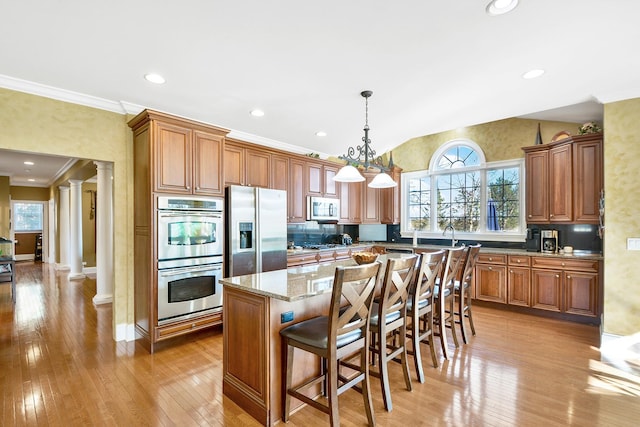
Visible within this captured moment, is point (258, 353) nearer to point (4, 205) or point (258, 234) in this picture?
point (258, 234)

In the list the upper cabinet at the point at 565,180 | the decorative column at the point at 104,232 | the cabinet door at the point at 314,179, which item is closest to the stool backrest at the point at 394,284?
the cabinet door at the point at 314,179

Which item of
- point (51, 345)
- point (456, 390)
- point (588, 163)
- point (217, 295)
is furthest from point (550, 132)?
point (51, 345)

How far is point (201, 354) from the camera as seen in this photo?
10.8ft

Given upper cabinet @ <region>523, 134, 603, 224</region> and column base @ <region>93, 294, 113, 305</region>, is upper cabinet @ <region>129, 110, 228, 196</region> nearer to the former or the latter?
column base @ <region>93, 294, 113, 305</region>

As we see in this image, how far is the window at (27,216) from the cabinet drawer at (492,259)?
13837 millimetres

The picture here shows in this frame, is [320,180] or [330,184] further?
[330,184]

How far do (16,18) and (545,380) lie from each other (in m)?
4.90

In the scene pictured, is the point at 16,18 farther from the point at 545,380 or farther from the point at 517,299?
the point at 517,299

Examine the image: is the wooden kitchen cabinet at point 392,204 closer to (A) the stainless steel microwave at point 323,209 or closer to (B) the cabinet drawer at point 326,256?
(A) the stainless steel microwave at point 323,209

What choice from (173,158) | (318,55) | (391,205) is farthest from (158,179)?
(391,205)

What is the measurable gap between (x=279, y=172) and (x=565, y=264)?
13.9 feet

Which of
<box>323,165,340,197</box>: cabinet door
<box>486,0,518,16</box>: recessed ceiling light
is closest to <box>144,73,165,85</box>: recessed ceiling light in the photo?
<box>486,0,518,16</box>: recessed ceiling light

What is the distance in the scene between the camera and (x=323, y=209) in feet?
18.5

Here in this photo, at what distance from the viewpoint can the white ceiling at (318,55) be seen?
86.7 inches
